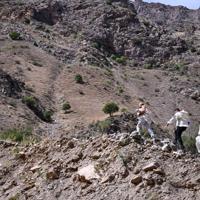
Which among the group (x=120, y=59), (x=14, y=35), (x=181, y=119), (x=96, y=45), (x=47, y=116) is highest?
(x=181, y=119)

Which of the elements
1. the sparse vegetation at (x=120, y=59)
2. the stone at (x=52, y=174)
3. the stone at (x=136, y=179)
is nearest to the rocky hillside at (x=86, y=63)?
the sparse vegetation at (x=120, y=59)

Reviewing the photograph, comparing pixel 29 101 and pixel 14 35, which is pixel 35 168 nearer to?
pixel 29 101

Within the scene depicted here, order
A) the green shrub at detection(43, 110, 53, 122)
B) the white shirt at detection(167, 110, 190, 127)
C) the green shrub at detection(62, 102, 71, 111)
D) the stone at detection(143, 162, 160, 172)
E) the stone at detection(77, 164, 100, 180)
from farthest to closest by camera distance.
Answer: the green shrub at detection(62, 102, 71, 111)
the green shrub at detection(43, 110, 53, 122)
the white shirt at detection(167, 110, 190, 127)
the stone at detection(77, 164, 100, 180)
the stone at detection(143, 162, 160, 172)

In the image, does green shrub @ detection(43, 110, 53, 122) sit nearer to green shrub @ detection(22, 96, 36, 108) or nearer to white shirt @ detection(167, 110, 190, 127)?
green shrub @ detection(22, 96, 36, 108)

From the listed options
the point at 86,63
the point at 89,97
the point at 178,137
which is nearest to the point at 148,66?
the point at 86,63

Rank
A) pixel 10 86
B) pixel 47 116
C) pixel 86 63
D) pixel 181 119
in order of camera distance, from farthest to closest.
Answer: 1. pixel 86 63
2. pixel 10 86
3. pixel 47 116
4. pixel 181 119

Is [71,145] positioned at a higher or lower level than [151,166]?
lower

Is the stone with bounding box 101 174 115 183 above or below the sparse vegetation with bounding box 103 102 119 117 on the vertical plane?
above

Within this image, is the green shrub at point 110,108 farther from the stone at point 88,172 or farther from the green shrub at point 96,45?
the stone at point 88,172

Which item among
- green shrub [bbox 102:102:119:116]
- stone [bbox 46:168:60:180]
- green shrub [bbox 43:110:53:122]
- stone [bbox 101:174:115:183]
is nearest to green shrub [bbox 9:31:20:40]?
green shrub [bbox 102:102:119:116]

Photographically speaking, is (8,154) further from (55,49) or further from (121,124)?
(55,49)

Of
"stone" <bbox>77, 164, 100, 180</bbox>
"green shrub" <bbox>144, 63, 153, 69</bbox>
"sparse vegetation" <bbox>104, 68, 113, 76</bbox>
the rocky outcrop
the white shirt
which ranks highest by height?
the white shirt

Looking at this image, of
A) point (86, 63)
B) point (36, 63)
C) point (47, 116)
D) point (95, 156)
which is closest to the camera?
point (95, 156)

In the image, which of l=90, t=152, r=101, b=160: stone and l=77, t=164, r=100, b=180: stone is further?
l=90, t=152, r=101, b=160: stone
